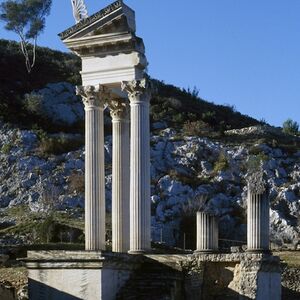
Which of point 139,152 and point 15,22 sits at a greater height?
point 15,22

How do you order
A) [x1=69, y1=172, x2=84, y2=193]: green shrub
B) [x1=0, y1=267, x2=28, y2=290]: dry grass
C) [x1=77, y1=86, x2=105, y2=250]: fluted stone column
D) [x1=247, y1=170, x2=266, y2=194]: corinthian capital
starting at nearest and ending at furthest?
[x1=247, y1=170, x2=266, y2=194]: corinthian capital
[x1=77, y1=86, x2=105, y2=250]: fluted stone column
[x1=0, y1=267, x2=28, y2=290]: dry grass
[x1=69, y1=172, x2=84, y2=193]: green shrub

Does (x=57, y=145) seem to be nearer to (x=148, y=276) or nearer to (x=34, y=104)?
(x=34, y=104)

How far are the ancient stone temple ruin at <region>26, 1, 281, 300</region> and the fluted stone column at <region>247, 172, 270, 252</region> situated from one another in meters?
0.03

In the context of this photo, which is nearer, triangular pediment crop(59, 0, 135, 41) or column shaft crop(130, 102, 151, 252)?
column shaft crop(130, 102, 151, 252)

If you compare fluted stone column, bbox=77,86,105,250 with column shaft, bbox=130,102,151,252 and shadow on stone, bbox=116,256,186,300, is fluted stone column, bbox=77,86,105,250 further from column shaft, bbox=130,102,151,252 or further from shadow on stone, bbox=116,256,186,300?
shadow on stone, bbox=116,256,186,300

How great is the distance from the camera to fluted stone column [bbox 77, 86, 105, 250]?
30.6m

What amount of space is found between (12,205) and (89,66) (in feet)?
Answer: 101

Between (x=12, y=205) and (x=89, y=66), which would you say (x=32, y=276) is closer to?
(x=89, y=66)


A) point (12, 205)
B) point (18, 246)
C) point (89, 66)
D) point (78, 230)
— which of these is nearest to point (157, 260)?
point (89, 66)

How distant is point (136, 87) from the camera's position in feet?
101

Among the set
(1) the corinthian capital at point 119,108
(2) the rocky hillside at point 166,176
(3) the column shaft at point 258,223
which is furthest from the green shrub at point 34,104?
(3) the column shaft at point 258,223

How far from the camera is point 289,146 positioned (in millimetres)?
77750

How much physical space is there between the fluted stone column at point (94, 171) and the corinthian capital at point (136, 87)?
3.91 feet

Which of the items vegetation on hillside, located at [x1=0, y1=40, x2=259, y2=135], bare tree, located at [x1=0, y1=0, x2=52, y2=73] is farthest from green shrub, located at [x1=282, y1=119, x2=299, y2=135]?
bare tree, located at [x1=0, y1=0, x2=52, y2=73]
